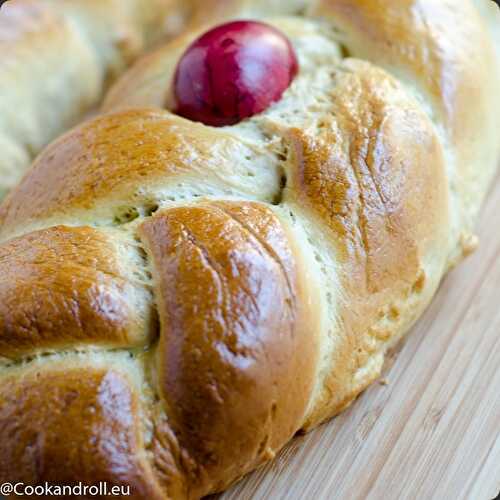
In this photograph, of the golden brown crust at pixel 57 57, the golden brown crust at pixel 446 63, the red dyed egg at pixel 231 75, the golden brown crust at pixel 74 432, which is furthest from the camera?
the golden brown crust at pixel 57 57

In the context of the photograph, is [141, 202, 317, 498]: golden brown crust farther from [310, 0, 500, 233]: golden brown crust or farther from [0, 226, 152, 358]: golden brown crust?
[310, 0, 500, 233]: golden brown crust

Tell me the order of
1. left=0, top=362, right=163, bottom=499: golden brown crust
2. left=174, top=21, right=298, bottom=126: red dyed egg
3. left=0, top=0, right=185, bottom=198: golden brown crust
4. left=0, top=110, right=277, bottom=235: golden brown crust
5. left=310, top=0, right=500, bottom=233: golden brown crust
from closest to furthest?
left=0, top=362, right=163, bottom=499: golden brown crust, left=0, top=110, right=277, bottom=235: golden brown crust, left=174, top=21, right=298, bottom=126: red dyed egg, left=310, top=0, right=500, bottom=233: golden brown crust, left=0, top=0, right=185, bottom=198: golden brown crust

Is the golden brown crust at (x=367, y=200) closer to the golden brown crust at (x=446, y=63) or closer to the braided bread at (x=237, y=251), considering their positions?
the braided bread at (x=237, y=251)

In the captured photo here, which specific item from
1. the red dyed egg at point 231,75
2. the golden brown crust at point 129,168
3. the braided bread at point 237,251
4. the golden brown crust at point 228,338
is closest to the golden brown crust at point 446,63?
the braided bread at point 237,251

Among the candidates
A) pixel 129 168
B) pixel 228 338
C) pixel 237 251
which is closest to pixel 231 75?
pixel 129 168

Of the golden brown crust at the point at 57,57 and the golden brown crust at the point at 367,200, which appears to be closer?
the golden brown crust at the point at 367,200

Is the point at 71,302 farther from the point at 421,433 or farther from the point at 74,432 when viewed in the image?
the point at 421,433

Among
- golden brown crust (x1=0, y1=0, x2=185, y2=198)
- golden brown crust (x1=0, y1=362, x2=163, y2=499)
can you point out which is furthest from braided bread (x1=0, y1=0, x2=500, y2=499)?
golden brown crust (x1=0, y1=0, x2=185, y2=198)

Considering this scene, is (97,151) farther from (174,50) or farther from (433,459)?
(433,459)
